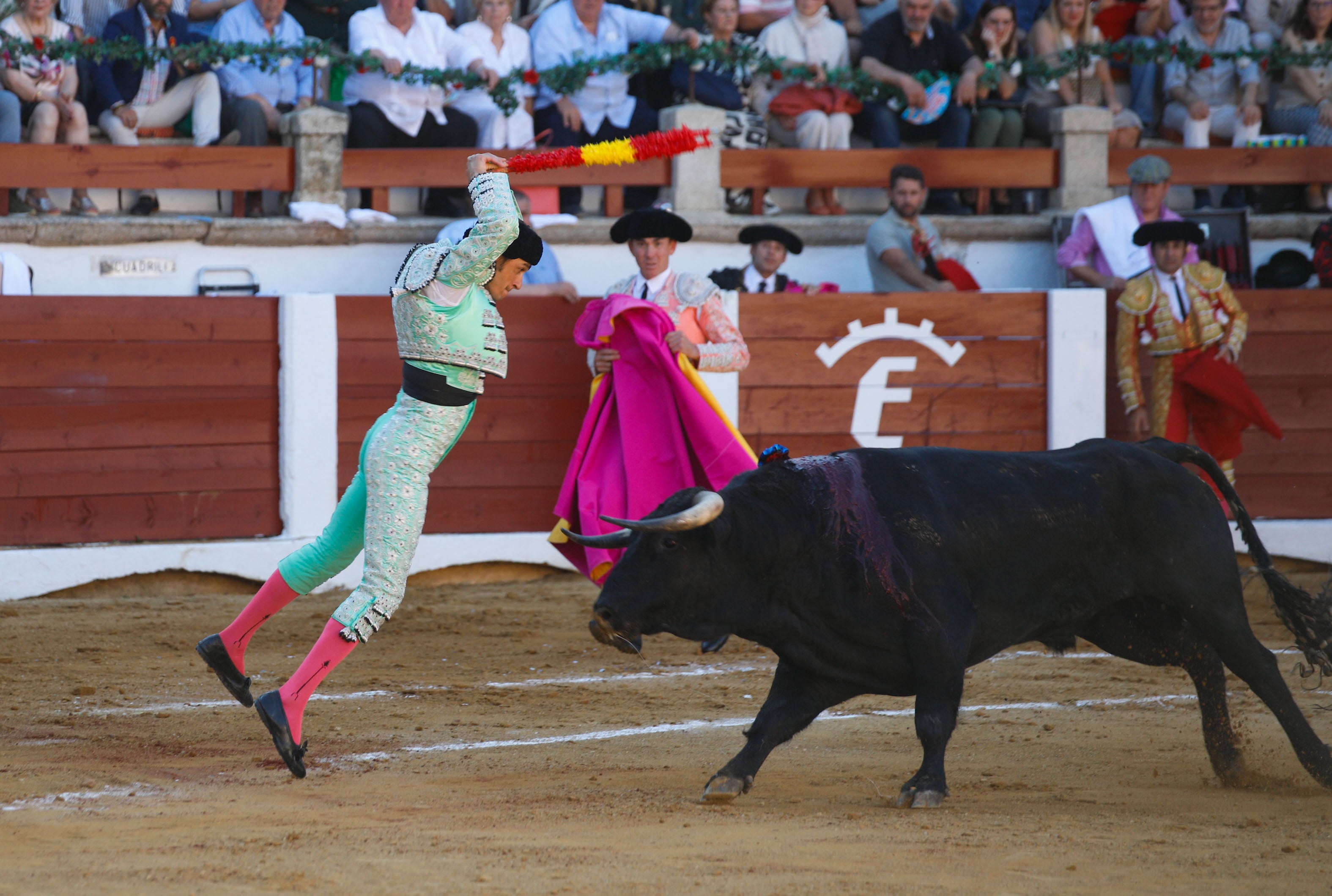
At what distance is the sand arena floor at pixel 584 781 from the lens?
275 cm

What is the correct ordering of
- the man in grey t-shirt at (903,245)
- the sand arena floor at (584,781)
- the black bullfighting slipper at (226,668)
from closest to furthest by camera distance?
1. the sand arena floor at (584,781)
2. the black bullfighting slipper at (226,668)
3. the man in grey t-shirt at (903,245)

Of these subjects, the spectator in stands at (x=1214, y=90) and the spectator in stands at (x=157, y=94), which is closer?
the spectator in stands at (x=157, y=94)

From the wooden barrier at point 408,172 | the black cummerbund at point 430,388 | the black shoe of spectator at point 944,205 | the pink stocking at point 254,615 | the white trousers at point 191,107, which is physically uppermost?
the white trousers at point 191,107

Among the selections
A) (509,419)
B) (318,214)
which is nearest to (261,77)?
(318,214)

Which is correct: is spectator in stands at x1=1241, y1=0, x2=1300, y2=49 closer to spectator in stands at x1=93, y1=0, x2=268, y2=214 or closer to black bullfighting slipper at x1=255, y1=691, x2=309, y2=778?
spectator in stands at x1=93, y1=0, x2=268, y2=214

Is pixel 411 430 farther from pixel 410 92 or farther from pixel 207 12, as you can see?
pixel 207 12

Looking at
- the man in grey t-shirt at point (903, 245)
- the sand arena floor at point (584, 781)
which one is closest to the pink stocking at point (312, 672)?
the sand arena floor at point (584, 781)

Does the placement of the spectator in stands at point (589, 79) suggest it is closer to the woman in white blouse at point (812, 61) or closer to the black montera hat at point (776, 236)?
the woman in white blouse at point (812, 61)

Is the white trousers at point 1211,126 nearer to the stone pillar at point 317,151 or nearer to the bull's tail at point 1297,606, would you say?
the stone pillar at point 317,151

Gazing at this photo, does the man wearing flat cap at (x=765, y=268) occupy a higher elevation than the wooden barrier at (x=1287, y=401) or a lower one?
higher

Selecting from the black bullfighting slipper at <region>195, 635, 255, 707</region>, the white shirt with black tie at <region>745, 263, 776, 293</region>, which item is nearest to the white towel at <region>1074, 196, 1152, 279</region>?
the white shirt with black tie at <region>745, 263, 776, 293</region>

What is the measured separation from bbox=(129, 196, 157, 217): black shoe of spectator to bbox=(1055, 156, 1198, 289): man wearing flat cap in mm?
4637

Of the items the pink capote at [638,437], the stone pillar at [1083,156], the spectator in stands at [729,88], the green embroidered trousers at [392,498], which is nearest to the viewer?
the green embroidered trousers at [392,498]

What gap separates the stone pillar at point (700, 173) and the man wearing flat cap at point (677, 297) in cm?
286
